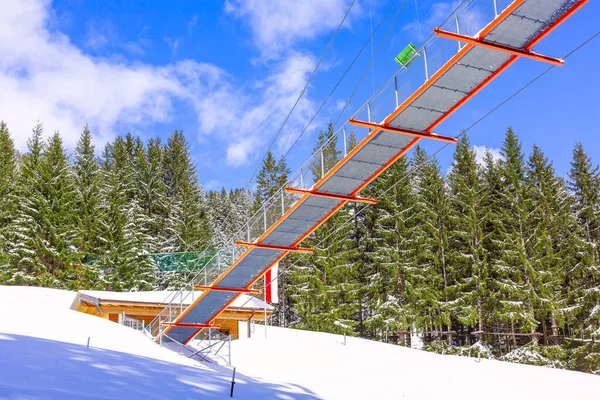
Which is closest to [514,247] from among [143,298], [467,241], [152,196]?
[467,241]

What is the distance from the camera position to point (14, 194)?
42.1 metres

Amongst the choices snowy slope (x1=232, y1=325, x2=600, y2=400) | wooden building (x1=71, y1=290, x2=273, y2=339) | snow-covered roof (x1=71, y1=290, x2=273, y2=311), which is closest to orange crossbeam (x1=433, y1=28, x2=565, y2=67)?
snowy slope (x1=232, y1=325, x2=600, y2=400)

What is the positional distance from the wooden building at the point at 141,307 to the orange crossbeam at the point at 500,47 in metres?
16.0

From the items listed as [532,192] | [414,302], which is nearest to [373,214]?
[414,302]

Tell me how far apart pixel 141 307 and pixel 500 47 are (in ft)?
62.7

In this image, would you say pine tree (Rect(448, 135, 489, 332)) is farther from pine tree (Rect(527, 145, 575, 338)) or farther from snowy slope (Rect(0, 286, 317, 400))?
snowy slope (Rect(0, 286, 317, 400))

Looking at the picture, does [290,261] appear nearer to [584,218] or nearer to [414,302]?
[414,302]

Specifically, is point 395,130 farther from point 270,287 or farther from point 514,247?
point 514,247

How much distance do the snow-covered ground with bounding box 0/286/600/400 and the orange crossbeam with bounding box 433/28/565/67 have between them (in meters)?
7.64

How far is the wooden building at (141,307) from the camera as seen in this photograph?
78.1ft

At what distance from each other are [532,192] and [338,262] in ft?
50.9

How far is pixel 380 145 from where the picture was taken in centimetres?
1438


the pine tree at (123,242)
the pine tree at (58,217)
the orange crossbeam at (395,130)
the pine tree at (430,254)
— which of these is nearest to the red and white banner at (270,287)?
the pine tree at (430,254)

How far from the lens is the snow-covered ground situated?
25.1 ft
